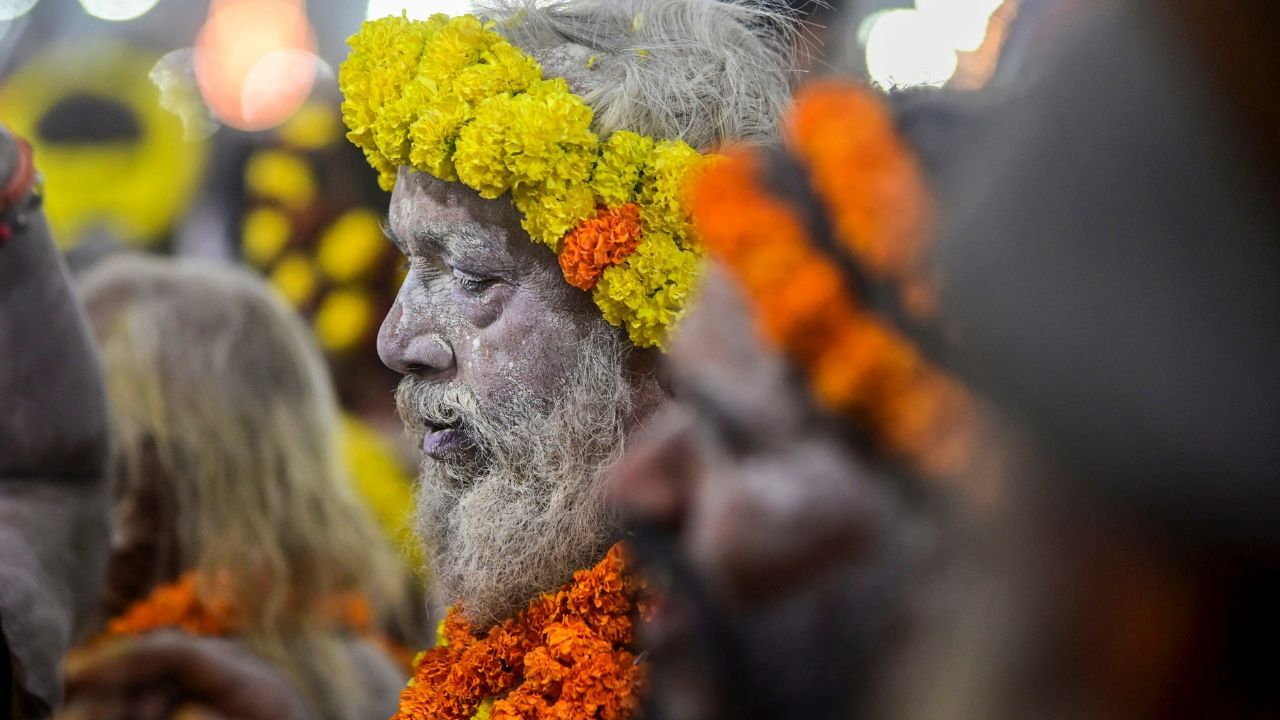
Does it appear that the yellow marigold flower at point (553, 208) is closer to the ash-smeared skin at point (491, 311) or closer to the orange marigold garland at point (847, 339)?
the ash-smeared skin at point (491, 311)

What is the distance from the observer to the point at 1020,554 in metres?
0.76

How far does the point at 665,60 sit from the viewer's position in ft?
6.60

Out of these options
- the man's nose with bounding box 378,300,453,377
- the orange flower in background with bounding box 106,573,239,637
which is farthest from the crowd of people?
the orange flower in background with bounding box 106,573,239,637

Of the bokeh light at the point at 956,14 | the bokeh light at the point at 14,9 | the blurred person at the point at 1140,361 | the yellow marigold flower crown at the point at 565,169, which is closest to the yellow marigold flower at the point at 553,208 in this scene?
the yellow marigold flower crown at the point at 565,169

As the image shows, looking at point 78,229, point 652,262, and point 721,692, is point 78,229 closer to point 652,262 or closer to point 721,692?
point 652,262

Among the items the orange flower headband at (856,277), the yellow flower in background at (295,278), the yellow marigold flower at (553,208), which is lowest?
the orange flower headband at (856,277)

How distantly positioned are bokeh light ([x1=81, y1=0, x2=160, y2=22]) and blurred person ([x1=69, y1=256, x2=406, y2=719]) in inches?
40.6

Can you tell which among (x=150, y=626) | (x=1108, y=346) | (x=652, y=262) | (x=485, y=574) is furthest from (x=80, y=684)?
(x=1108, y=346)

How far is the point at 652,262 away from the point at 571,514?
0.45 metres

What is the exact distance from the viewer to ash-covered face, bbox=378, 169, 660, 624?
192cm

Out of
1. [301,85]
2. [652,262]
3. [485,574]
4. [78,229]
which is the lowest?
[485,574]

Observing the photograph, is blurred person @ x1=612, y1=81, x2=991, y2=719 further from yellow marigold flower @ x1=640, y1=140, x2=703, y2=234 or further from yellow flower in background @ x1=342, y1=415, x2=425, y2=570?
yellow flower in background @ x1=342, y1=415, x2=425, y2=570

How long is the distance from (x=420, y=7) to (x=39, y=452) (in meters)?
1.40

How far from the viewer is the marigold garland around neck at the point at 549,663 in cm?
172
